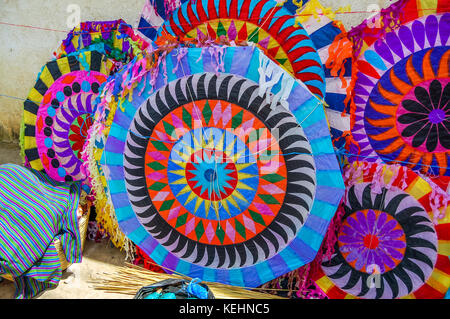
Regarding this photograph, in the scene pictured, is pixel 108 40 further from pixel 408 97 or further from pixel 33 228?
pixel 408 97

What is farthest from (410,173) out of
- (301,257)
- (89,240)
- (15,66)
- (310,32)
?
(15,66)

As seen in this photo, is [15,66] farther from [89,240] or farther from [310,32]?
[310,32]

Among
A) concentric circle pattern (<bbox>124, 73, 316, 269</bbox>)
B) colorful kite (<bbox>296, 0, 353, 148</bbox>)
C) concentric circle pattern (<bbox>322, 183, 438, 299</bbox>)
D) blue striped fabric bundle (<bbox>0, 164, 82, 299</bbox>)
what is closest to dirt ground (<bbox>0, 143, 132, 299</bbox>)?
blue striped fabric bundle (<bbox>0, 164, 82, 299</bbox>)

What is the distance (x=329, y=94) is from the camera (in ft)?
6.48

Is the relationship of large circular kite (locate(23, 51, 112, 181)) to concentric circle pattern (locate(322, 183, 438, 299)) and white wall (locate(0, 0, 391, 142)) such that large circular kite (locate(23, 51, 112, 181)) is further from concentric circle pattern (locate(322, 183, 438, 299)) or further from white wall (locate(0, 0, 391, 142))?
concentric circle pattern (locate(322, 183, 438, 299))

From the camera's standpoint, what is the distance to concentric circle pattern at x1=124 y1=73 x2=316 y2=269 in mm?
1874

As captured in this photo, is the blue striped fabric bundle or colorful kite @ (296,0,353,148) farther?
the blue striped fabric bundle

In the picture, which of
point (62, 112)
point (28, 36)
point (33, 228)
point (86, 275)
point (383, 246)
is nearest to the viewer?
point (383, 246)

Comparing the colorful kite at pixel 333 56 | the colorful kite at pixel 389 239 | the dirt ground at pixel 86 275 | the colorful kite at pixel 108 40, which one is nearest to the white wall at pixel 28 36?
the colorful kite at pixel 108 40

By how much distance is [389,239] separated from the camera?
196 centimetres

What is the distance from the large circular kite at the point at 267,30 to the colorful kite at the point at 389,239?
62 centimetres

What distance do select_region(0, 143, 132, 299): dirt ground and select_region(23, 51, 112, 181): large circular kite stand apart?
0.61 meters

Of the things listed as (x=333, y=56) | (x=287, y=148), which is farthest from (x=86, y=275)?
(x=333, y=56)

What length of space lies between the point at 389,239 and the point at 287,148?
0.81 m
